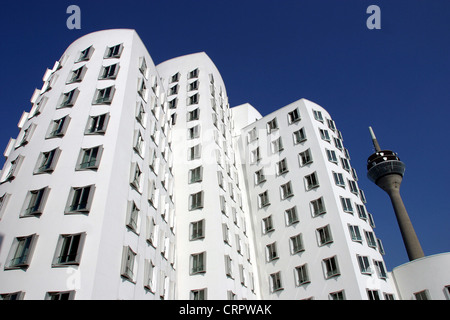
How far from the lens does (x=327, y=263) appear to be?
131ft

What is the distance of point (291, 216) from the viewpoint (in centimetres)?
4625

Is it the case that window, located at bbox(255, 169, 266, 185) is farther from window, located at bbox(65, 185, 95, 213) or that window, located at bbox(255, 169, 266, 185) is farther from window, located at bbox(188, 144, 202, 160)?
window, located at bbox(65, 185, 95, 213)

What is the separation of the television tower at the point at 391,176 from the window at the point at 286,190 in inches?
1881

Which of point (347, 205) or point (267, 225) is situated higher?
point (267, 225)

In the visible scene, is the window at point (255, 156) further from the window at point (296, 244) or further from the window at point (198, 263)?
the window at point (198, 263)

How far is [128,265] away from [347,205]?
28417 millimetres

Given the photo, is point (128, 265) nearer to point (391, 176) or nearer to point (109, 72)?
point (109, 72)

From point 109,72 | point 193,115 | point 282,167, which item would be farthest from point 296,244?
point 109,72

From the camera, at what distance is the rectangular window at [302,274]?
40438 mm

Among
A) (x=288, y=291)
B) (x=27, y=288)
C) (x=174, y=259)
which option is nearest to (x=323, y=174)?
(x=288, y=291)

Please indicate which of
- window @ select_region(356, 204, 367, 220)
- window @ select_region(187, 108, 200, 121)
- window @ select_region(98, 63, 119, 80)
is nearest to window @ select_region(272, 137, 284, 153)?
window @ select_region(187, 108, 200, 121)

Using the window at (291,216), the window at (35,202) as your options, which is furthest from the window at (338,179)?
the window at (35,202)
